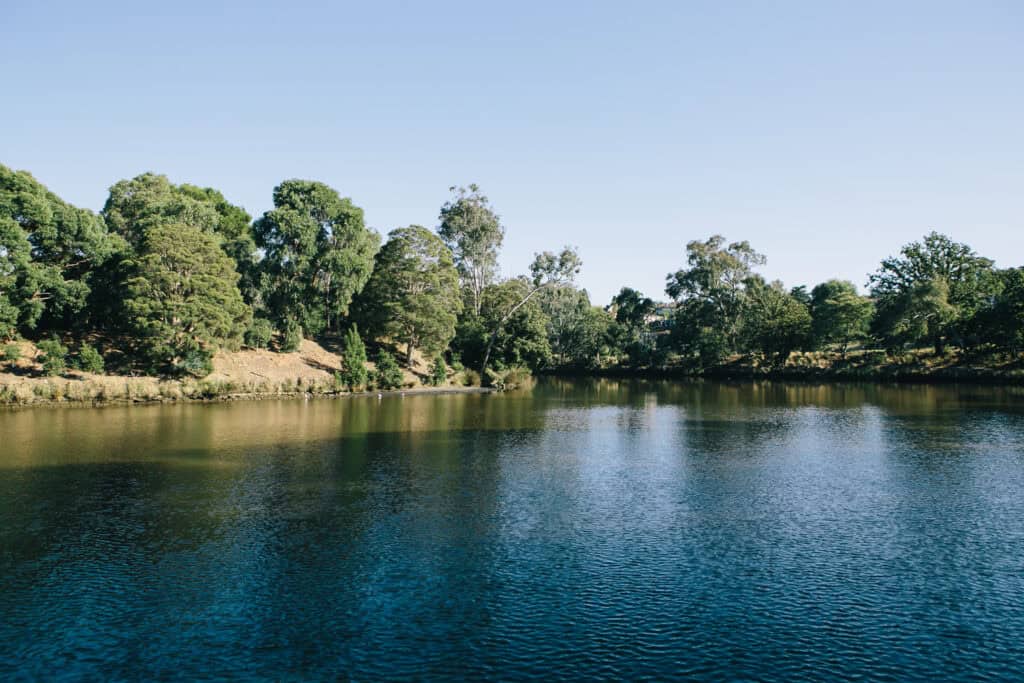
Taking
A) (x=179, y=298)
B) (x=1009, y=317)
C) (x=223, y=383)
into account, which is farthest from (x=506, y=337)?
(x=1009, y=317)

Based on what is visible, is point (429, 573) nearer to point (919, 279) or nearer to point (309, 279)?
point (309, 279)

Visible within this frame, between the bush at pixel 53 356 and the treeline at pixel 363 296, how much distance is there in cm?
20

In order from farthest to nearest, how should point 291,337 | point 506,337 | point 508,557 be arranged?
point 506,337 < point 291,337 < point 508,557

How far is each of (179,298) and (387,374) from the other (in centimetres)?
2470

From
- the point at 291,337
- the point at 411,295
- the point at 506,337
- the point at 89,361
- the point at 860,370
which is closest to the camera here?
the point at 89,361

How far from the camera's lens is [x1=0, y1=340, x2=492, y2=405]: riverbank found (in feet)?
219

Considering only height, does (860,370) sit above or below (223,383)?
above

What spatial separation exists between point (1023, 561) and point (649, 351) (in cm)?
11574

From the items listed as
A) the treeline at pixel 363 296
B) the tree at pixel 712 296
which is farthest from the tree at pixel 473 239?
the tree at pixel 712 296

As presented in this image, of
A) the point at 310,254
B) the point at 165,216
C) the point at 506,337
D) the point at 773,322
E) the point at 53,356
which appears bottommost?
the point at 53,356

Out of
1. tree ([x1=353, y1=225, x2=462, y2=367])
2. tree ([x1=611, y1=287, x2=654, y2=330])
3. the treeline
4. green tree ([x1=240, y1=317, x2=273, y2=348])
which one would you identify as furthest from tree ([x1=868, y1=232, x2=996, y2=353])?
green tree ([x1=240, y1=317, x2=273, y2=348])

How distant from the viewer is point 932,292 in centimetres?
10712

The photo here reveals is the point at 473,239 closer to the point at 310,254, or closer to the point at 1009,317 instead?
the point at 310,254

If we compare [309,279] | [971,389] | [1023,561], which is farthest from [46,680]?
[971,389]
